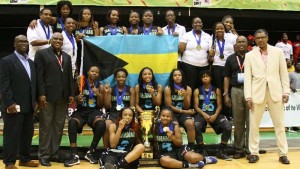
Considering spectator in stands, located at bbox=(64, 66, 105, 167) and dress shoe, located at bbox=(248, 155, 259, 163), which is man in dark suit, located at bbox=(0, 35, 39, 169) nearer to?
spectator in stands, located at bbox=(64, 66, 105, 167)

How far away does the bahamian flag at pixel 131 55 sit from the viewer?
646cm

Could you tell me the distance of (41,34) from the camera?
20.3ft

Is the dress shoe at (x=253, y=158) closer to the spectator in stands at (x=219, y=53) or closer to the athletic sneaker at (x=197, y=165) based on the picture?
the athletic sneaker at (x=197, y=165)

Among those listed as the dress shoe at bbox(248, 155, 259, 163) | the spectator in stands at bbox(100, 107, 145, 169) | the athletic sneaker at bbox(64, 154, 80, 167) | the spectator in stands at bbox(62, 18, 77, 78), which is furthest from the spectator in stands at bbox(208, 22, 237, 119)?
the athletic sneaker at bbox(64, 154, 80, 167)

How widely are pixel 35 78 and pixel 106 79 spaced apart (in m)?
1.32

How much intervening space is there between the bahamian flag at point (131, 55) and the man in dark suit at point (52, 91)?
70cm

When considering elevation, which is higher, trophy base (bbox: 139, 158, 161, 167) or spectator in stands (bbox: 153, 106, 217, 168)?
spectator in stands (bbox: 153, 106, 217, 168)

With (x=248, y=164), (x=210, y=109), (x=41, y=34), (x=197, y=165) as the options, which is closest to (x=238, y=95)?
(x=210, y=109)

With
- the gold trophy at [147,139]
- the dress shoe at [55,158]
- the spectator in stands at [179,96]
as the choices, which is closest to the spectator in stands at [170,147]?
the gold trophy at [147,139]

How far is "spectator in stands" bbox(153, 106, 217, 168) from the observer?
540cm

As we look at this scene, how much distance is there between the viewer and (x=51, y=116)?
5781mm

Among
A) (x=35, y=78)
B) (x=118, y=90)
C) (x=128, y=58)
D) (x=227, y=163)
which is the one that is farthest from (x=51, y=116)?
(x=227, y=163)

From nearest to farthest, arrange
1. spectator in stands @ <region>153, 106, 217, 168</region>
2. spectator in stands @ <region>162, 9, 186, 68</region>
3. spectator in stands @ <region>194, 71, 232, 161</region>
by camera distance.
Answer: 1. spectator in stands @ <region>153, 106, 217, 168</region>
2. spectator in stands @ <region>194, 71, 232, 161</region>
3. spectator in stands @ <region>162, 9, 186, 68</region>

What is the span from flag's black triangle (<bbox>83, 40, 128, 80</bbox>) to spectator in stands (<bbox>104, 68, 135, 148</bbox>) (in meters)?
0.41
